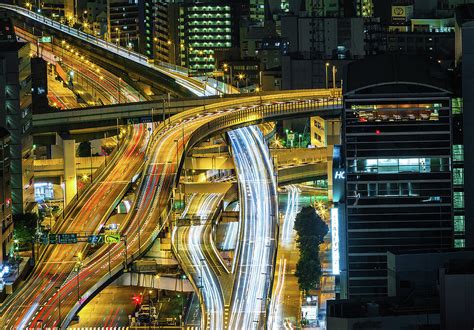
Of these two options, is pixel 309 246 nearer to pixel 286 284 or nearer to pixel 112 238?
pixel 286 284

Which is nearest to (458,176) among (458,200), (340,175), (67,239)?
(458,200)

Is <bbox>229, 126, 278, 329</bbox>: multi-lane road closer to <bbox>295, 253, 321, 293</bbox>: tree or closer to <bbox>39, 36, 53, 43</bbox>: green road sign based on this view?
<bbox>295, 253, 321, 293</bbox>: tree

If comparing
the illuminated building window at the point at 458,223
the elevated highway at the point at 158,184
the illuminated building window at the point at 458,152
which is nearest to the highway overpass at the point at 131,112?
the elevated highway at the point at 158,184

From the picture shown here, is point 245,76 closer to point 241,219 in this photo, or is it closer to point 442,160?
point 241,219

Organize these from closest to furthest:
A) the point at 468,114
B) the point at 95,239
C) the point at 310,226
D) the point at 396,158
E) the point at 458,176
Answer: the point at 468,114, the point at 396,158, the point at 458,176, the point at 95,239, the point at 310,226

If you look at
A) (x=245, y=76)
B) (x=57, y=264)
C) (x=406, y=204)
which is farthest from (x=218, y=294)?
(x=245, y=76)

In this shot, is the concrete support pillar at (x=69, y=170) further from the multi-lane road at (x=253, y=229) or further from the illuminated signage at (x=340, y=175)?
the illuminated signage at (x=340, y=175)
